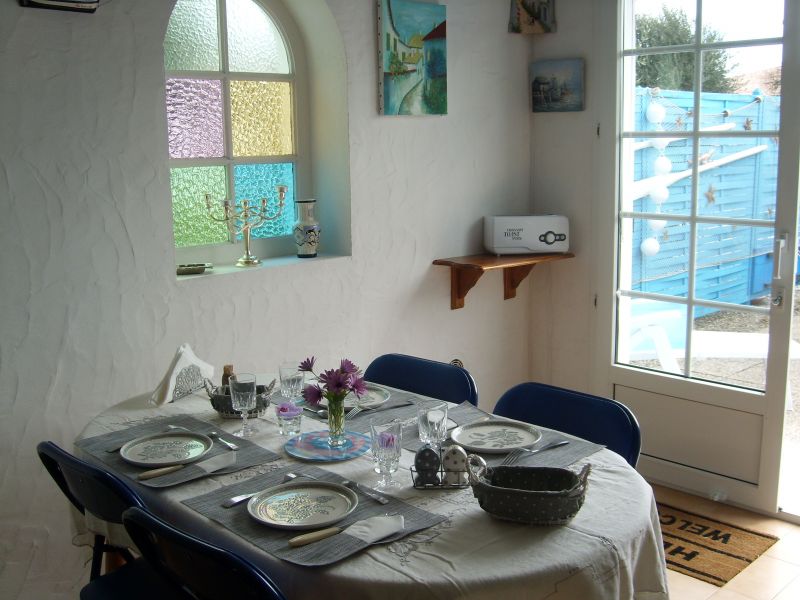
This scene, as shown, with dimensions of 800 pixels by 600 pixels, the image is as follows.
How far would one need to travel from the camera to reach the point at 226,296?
3035 mm

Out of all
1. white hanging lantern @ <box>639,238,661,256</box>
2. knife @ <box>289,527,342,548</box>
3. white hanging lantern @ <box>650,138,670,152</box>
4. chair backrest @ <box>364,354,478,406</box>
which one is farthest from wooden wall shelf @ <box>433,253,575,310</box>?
knife @ <box>289,527,342,548</box>

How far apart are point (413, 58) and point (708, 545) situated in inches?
84.2

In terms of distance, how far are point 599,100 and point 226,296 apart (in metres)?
1.81

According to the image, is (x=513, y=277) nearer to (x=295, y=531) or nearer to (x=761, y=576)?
(x=761, y=576)

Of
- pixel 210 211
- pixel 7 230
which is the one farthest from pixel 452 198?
pixel 7 230

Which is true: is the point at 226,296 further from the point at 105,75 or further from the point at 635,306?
the point at 635,306

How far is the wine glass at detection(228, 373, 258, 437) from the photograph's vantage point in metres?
2.23

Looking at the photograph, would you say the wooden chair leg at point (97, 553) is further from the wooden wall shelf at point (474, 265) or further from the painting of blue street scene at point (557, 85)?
the painting of blue street scene at point (557, 85)

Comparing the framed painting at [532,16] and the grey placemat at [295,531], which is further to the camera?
the framed painting at [532,16]

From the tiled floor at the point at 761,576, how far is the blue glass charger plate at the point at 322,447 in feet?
4.30

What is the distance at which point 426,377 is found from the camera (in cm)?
282

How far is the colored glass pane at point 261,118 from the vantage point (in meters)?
3.21

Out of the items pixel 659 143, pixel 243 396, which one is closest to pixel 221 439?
pixel 243 396

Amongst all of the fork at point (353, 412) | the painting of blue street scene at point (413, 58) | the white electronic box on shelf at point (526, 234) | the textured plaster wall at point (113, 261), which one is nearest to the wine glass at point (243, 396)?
the fork at point (353, 412)
